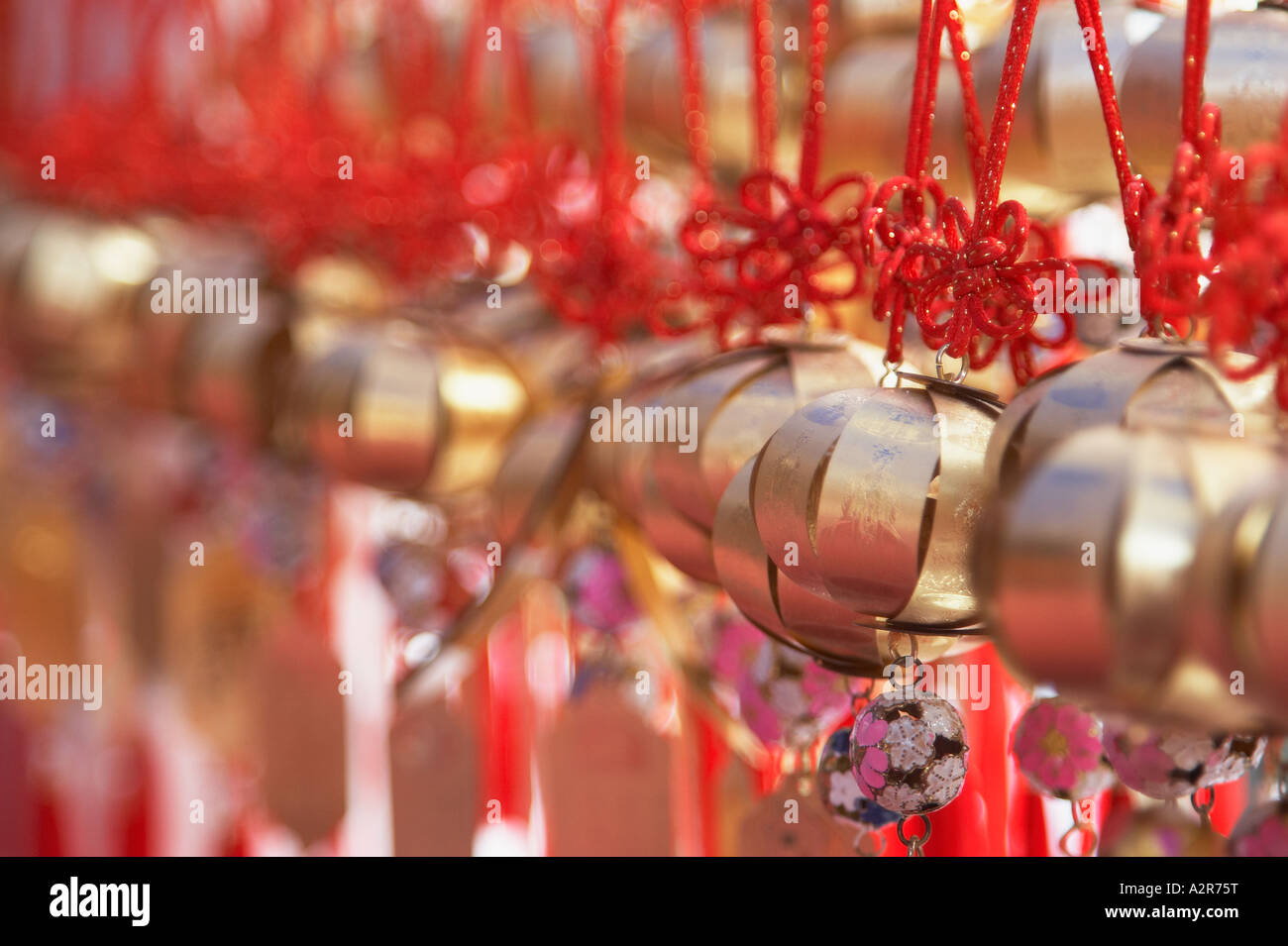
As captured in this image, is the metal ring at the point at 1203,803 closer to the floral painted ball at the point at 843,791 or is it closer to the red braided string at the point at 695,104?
the floral painted ball at the point at 843,791

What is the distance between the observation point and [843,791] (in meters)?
0.46

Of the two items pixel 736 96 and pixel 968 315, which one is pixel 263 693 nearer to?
pixel 736 96

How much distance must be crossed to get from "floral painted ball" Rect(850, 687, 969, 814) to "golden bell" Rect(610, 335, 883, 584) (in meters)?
0.10

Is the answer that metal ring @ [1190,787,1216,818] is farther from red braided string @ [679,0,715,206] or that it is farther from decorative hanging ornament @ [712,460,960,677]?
red braided string @ [679,0,715,206]

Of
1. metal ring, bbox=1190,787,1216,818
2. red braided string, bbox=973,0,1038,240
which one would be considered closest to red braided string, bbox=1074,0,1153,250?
red braided string, bbox=973,0,1038,240

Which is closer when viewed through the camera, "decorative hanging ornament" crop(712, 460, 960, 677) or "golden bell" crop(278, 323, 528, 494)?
"decorative hanging ornament" crop(712, 460, 960, 677)

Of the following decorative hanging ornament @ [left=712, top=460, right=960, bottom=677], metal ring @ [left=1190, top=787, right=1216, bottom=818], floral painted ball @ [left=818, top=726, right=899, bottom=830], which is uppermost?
decorative hanging ornament @ [left=712, top=460, right=960, bottom=677]

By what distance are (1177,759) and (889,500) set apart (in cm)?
13

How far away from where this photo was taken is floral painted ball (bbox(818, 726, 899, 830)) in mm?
463

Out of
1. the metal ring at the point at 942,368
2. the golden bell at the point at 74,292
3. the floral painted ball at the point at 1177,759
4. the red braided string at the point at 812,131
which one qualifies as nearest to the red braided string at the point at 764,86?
the red braided string at the point at 812,131

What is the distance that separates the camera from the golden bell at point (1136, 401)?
12.8 inches

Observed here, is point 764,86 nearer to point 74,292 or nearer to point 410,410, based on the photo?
point 410,410

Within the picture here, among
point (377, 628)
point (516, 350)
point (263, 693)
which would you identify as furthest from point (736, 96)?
point (377, 628)

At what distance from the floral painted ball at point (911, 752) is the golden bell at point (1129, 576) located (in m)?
0.09
